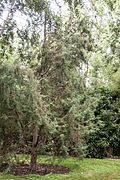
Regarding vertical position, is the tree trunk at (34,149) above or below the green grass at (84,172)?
above

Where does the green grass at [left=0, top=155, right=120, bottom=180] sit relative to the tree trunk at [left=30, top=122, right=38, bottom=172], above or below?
below

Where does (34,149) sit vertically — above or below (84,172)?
above

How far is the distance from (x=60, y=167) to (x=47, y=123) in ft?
9.98

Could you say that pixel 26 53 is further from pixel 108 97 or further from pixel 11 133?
pixel 108 97

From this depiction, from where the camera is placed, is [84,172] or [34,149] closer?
[84,172]

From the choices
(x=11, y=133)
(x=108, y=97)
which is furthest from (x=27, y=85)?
(x=108, y=97)

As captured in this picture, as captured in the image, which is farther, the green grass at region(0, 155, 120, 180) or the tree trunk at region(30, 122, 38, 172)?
the tree trunk at region(30, 122, 38, 172)

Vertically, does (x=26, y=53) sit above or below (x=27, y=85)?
above

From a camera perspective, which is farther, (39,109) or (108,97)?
(108,97)

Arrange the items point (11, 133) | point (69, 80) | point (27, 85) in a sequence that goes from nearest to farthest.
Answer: point (27, 85) < point (11, 133) < point (69, 80)

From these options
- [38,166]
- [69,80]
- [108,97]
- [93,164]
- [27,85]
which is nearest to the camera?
[27,85]

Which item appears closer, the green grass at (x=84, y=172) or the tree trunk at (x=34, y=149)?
the green grass at (x=84, y=172)

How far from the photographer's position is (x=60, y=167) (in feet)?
40.6

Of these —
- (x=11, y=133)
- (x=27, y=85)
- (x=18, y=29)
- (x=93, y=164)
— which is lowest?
(x=93, y=164)
